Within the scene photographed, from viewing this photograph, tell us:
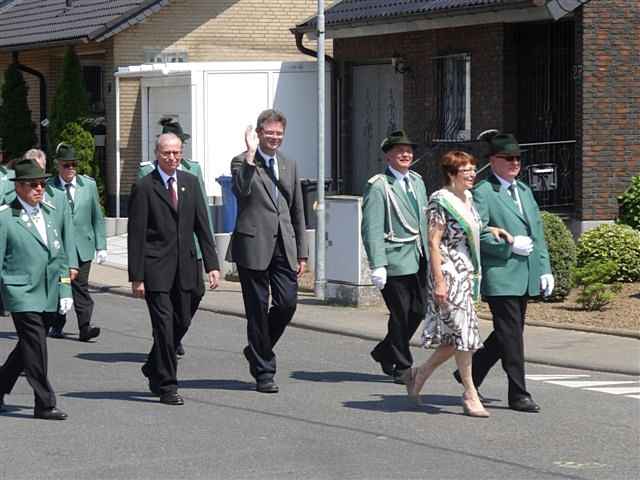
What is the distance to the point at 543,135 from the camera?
22.0 meters

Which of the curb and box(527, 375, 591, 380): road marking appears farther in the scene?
the curb

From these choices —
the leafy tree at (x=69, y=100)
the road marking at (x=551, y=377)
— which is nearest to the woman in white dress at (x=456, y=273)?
the road marking at (x=551, y=377)

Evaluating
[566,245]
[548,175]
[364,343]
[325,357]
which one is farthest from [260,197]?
[548,175]

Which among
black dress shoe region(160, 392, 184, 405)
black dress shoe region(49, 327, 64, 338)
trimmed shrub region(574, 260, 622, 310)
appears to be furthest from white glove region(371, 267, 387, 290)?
trimmed shrub region(574, 260, 622, 310)

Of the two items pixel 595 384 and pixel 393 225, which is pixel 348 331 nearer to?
pixel 595 384

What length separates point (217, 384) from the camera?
1159 cm

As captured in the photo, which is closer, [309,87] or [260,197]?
[260,197]

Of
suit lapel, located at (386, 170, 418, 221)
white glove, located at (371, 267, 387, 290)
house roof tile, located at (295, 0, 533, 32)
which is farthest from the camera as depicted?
house roof tile, located at (295, 0, 533, 32)

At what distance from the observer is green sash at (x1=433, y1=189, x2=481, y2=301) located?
9984 millimetres

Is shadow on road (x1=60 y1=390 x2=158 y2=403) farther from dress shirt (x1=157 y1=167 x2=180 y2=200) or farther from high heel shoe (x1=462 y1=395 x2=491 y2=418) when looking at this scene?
high heel shoe (x1=462 y1=395 x2=491 y2=418)

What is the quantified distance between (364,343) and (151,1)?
50.2 feet

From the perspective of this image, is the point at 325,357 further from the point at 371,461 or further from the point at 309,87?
the point at 309,87

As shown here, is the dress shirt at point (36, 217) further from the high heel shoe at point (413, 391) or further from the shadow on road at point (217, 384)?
the high heel shoe at point (413, 391)

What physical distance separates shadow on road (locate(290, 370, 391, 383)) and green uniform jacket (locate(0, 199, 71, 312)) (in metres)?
2.51
